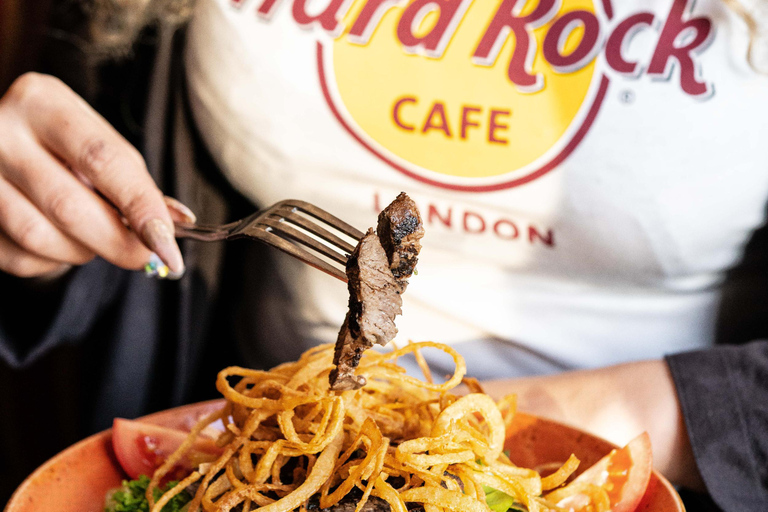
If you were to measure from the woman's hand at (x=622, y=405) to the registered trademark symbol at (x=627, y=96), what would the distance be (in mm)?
555

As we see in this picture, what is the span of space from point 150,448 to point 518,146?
97 centimetres

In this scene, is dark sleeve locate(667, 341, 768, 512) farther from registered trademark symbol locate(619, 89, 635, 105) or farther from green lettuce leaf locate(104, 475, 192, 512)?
green lettuce leaf locate(104, 475, 192, 512)

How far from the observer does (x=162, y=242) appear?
3.40 ft

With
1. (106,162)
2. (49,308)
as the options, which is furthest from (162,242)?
(49,308)

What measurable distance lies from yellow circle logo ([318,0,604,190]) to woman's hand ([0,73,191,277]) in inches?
21.4

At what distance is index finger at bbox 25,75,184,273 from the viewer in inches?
41.4

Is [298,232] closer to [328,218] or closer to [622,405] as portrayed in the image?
[328,218]

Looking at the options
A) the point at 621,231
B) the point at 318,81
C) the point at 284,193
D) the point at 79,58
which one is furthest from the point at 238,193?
the point at 621,231

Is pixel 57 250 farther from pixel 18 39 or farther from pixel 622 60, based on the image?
pixel 18 39

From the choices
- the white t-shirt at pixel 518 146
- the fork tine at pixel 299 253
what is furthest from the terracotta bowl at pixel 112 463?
the white t-shirt at pixel 518 146

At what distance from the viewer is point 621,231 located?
4.69 ft

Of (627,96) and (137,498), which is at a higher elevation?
(627,96)

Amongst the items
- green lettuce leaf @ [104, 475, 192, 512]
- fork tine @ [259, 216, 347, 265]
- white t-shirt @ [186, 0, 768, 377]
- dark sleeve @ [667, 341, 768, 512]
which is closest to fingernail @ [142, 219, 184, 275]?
fork tine @ [259, 216, 347, 265]

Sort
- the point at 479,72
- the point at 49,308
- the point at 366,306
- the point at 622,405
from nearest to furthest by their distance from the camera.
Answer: the point at 366,306
the point at 622,405
the point at 479,72
the point at 49,308
